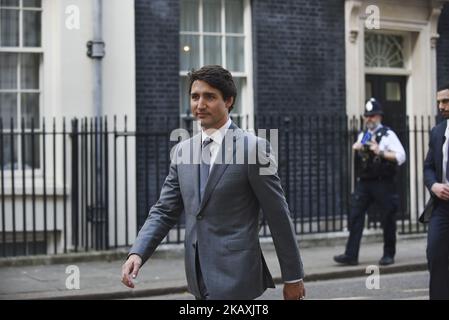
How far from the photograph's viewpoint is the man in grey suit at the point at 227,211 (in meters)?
4.27

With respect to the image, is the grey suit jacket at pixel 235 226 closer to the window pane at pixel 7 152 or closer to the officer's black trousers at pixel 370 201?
the officer's black trousers at pixel 370 201

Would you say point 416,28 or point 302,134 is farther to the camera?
point 416,28

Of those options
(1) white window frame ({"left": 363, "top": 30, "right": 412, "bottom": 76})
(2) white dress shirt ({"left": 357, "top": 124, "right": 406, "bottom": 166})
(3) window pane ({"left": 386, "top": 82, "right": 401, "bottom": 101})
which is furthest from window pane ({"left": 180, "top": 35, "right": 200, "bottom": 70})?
(3) window pane ({"left": 386, "top": 82, "right": 401, "bottom": 101})

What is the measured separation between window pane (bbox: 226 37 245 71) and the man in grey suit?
9429mm

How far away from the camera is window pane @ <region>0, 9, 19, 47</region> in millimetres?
12109

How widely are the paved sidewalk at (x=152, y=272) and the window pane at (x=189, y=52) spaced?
298cm

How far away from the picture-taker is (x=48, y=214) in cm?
1195

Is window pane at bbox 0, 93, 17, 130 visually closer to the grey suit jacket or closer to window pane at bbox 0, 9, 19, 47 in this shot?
window pane at bbox 0, 9, 19, 47

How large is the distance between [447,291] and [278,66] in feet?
25.6
